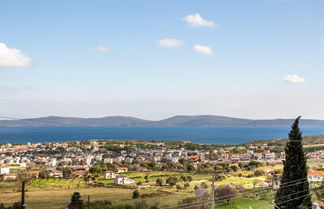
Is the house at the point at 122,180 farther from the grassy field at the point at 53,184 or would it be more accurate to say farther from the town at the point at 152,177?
the grassy field at the point at 53,184

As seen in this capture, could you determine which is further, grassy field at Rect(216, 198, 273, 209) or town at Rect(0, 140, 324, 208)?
town at Rect(0, 140, 324, 208)

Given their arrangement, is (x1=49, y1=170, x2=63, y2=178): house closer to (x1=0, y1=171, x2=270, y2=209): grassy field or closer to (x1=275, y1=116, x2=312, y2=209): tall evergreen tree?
(x1=0, y1=171, x2=270, y2=209): grassy field

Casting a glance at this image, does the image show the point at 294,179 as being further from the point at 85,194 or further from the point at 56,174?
the point at 56,174

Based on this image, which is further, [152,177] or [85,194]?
[152,177]

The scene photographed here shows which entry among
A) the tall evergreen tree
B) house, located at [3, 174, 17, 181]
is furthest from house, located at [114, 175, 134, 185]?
Answer: the tall evergreen tree

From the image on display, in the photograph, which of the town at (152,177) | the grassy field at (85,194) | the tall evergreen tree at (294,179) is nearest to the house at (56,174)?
the town at (152,177)

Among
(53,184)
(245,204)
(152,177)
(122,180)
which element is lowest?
(53,184)

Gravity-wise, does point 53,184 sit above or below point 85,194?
below

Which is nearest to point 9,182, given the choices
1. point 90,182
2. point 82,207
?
point 90,182

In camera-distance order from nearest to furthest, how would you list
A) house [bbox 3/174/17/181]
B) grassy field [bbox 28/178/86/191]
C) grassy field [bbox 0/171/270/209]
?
grassy field [bbox 0/171/270/209], grassy field [bbox 28/178/86/191], house [bbox 3/174/17/181]

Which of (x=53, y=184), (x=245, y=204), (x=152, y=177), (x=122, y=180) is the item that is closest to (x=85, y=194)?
(x=122, y=180)
